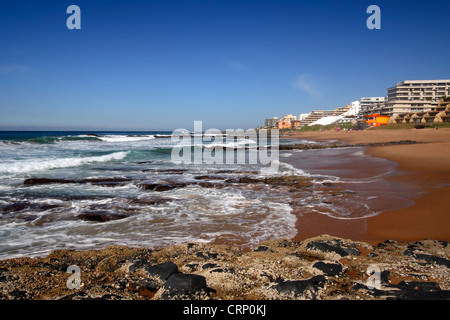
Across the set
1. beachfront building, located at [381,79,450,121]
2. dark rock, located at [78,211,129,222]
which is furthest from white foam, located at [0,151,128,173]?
beachfront building, located at [381,79,450,121]

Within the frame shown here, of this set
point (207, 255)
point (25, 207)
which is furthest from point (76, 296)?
point (25, 207)

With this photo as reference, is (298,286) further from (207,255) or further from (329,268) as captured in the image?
(207,255)

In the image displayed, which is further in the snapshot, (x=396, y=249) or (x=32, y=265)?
(x=396, y=249)

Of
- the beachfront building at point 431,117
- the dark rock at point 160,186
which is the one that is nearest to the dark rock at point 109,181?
the dark rock at point 160,186

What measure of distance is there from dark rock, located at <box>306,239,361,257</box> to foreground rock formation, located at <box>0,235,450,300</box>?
1 cm

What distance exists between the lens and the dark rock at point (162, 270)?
3225mm

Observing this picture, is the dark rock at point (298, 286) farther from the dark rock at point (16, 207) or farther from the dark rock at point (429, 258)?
the dark rock at point (16, 207)

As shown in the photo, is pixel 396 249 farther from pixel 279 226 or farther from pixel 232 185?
pixel 232 185

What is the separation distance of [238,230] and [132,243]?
206 cm

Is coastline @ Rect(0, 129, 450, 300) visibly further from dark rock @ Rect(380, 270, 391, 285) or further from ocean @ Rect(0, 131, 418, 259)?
ocean @ Rect(0, 131, 418, 259)

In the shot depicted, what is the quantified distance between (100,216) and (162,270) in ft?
12.8

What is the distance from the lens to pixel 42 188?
32.4ft

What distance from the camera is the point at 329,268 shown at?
3346 mm
